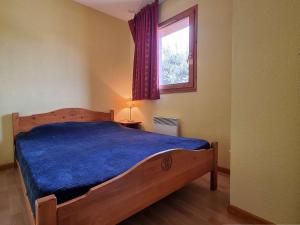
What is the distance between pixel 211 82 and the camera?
246 centimetres

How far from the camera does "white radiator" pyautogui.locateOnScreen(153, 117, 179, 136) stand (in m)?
2.88

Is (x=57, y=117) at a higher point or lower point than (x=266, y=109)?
lower

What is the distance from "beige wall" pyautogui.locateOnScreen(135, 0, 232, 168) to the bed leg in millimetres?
2045

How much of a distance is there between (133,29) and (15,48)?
1917 millimetres

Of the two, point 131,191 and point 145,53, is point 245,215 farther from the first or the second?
point 145,53

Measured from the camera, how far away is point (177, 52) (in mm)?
2955

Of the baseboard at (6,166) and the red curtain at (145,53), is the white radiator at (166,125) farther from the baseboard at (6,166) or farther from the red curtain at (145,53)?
the baseboard at (6,166)

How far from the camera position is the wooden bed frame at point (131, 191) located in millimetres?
865

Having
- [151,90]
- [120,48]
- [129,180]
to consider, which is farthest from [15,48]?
[129,180]

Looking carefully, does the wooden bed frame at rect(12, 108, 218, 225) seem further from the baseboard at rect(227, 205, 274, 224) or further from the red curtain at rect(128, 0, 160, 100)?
the red curtain at rect(128, 0, 160, 100)

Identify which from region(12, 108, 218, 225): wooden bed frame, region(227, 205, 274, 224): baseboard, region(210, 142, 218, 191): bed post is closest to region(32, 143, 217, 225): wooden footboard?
region(12, 108, 218, 225): wooden bed frame

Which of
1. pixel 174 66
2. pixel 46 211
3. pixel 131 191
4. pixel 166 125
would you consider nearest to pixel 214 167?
pixel 131 191

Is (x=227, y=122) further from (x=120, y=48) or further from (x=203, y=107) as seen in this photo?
(x=120, y=48)

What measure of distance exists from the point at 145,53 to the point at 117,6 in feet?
3.05
